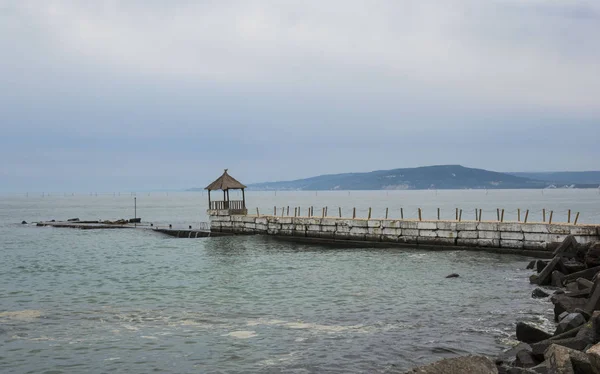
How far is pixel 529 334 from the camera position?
1283 cm

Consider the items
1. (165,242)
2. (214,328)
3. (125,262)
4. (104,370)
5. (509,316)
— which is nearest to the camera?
(104,370)

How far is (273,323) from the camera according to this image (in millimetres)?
16609

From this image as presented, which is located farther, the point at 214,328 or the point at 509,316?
the point at 509,316

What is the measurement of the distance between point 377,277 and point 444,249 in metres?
11.2

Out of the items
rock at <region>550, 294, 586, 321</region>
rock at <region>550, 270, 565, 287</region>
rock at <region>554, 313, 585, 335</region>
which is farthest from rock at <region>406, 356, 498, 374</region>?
rock at <region>550, 270, 565, 287</region>

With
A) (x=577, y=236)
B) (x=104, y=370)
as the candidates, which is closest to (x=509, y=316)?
(x=104, y=370)

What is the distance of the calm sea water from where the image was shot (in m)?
13.2

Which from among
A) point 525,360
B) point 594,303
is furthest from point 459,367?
point 594,303

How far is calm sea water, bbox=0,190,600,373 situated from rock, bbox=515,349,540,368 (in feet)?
8.08

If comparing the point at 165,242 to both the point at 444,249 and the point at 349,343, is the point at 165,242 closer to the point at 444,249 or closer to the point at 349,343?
the point at 444,249

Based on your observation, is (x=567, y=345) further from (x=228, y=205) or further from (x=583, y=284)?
(x=228, y=205)

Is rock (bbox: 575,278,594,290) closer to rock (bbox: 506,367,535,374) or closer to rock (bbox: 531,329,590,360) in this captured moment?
rock (bbox: 531,329,590,360)

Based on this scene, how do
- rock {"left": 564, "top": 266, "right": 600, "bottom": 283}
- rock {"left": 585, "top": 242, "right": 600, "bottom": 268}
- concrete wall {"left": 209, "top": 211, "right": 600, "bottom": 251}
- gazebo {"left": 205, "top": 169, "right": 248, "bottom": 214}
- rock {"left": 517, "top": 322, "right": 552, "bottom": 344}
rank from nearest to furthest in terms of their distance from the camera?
rock {"left": 517, "top": 322, "right": 552, "bottom": 344} → rock {"left": 564, "top": 266, "right": 600, "bottom": 283} → rock {"left": 585, "top": 242, "right": 600, "bottom": 268} → concrete wall {"left": 209, "top": 211, "right": 600, "bottom": 251} → gazebo {"left": 205, "top": 169, "right": 248, "bottom": 214}

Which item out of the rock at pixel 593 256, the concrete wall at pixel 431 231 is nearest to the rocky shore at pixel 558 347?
the rock at pixel 593 256
